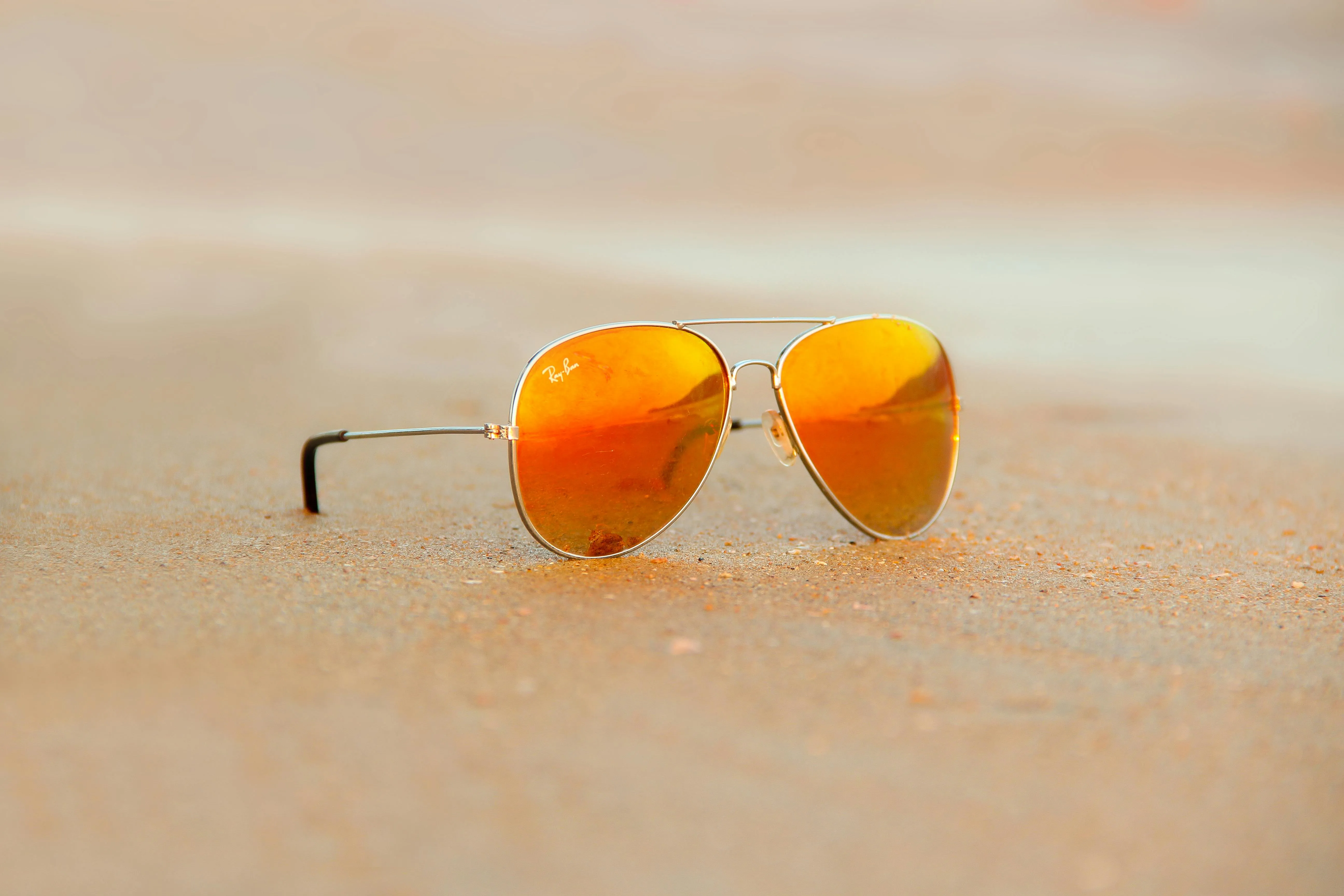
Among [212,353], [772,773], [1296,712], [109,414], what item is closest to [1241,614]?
[1296,712]

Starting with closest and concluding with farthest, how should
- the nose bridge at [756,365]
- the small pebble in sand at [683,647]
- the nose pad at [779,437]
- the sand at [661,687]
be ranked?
the sand at [661,687] → the small pebble in sand at [683,647] → the nose bridge at [756,365] → the nose pad at [779,437]

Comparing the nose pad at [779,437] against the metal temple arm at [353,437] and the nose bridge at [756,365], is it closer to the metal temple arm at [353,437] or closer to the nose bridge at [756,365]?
the nose bridge at [756,365]

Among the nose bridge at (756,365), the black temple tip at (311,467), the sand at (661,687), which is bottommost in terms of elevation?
the sand at (661,687)

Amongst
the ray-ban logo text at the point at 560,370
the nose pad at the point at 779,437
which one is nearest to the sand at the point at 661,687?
the nose pad at the point at 779,437

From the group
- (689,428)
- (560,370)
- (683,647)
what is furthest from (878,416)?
(683,647)

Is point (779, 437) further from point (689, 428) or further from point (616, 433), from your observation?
point (616, 433)

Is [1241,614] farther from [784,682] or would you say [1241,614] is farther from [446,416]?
[446,416]
